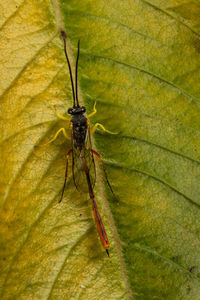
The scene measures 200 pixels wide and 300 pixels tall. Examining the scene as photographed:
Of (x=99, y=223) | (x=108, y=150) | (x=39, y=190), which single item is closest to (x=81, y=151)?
(x=108, y=150)

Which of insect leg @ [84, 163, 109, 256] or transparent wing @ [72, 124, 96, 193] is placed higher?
transparent wing @ [72, 124, 96, 193]

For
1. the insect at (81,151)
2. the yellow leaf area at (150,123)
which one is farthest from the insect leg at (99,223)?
the yellow leaf area at (150,123)

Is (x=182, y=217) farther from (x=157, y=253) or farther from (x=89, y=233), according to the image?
(x=89, y=233)

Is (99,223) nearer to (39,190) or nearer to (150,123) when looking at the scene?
(39,190)

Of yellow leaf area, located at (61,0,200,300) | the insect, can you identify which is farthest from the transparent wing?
yellow leaf area, located at (61,0,200,300)

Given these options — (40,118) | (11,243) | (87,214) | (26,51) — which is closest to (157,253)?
(87,214)

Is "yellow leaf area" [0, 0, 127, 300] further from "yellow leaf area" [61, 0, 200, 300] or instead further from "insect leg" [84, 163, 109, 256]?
"yellow leaf area" [61, 0, 200, 300]

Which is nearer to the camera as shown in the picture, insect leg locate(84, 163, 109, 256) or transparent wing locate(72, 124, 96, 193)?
insect leg locate(84, 163, 109, 256)

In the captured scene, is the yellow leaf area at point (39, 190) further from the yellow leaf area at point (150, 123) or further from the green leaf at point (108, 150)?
the yellow leaf area at point (150, 123)
